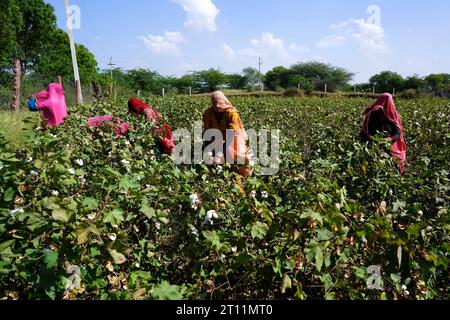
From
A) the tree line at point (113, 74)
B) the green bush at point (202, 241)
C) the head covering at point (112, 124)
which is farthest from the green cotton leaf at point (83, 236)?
the tree line at point (113, 74)

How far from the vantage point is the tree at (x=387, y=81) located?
50406 millimetres

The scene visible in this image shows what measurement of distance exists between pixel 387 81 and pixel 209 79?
24.5 meters

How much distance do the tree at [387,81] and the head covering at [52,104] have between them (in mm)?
51350

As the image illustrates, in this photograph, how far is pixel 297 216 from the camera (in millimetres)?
1400

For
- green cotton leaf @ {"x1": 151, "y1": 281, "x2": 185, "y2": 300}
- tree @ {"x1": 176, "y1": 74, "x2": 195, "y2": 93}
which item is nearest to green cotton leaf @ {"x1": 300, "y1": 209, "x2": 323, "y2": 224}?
green cotton leaf @ {"x1": 151, "y1": 281, "x2": 185, "y2": 300}

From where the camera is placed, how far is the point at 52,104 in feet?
14.1

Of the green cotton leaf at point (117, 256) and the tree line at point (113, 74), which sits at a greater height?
the tree line at point (113, 74)

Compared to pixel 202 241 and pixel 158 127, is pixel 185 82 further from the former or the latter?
pixel 202 241

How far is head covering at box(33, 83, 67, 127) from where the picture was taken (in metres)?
4.29

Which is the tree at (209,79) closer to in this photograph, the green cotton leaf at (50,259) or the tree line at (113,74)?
the tree line at (113,74)

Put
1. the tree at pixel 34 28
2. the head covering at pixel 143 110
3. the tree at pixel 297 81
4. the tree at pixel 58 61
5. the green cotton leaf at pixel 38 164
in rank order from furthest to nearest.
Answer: the tree at pixel 297 81 → the tree at pixel 58 61 → the tree at pixel 34 28 → the head covering at pixel 143 110 → the green cotton leaf at pixel 38 164

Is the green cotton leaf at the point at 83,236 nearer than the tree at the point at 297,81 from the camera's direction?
Yes

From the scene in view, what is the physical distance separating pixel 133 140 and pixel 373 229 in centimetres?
260
